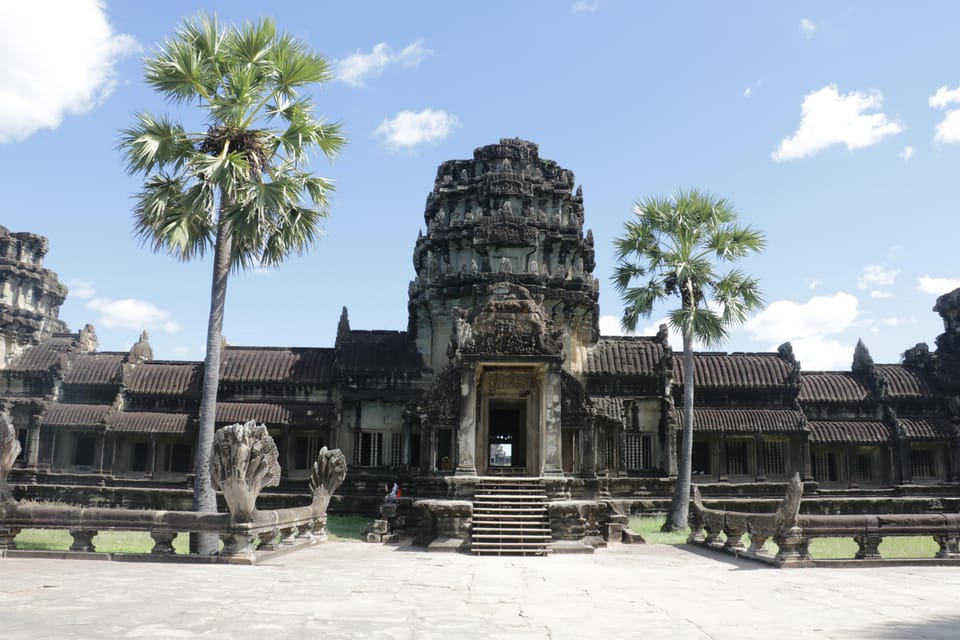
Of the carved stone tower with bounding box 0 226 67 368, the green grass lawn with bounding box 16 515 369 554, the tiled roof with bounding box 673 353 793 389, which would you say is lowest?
the green grass lawn with bounding box 16 515 369 554

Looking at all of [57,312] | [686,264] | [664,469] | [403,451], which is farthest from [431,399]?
[57,312]

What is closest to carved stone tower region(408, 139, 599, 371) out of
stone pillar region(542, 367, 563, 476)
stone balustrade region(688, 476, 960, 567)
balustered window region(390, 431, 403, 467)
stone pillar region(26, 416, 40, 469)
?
balustered window region(390, 431, 403, 467)

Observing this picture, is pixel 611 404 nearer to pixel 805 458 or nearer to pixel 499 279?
pixel 499 279

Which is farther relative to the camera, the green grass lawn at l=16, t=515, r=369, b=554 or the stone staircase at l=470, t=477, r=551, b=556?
the stone staircase at l=470, t=477, r=551, b=556

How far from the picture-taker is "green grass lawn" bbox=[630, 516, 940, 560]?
17.8 m

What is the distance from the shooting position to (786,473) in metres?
31.1

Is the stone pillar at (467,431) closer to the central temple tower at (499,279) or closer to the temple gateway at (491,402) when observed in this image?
the central temple tower at (499,279)

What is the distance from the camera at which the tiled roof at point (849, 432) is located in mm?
31391

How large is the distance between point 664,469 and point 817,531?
1437 cm

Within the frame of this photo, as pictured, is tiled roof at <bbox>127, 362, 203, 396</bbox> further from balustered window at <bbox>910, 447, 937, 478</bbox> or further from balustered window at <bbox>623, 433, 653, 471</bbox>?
balustered window at <bbox>910, 447, 937, 478</bbox>

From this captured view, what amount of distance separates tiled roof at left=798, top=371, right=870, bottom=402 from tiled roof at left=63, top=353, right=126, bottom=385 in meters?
30.2

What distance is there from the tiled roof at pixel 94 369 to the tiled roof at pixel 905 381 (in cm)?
3404

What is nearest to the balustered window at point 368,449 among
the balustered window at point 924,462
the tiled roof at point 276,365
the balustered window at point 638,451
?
the tiled roof at point 276,365

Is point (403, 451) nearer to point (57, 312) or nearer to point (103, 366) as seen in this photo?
point (103, 366)
